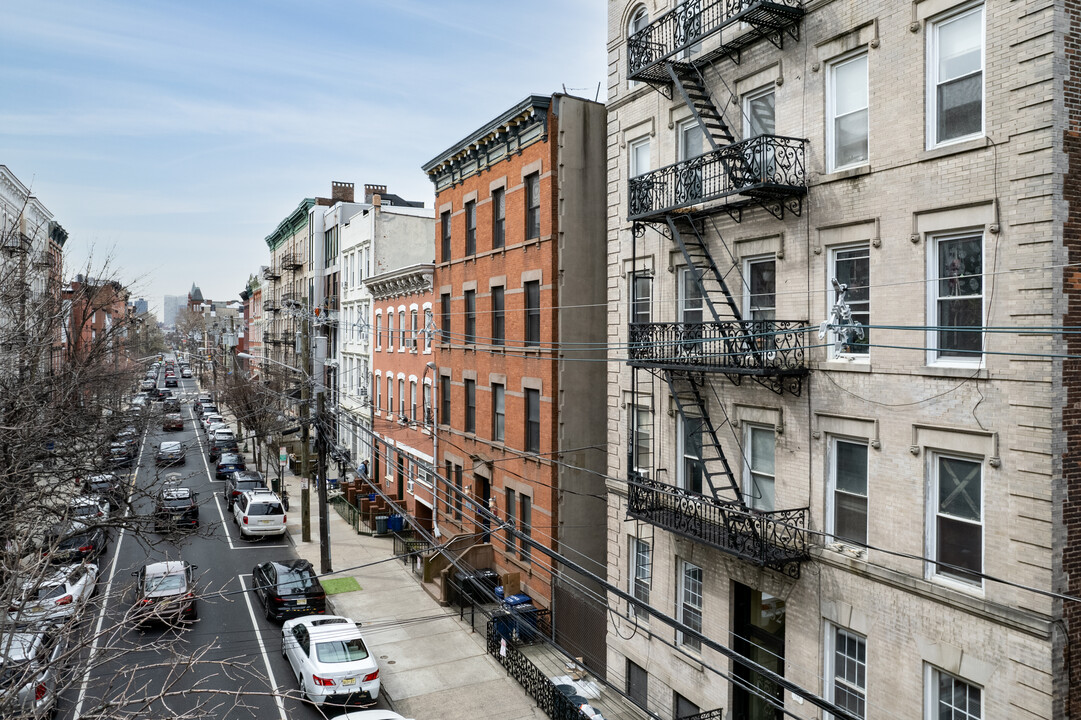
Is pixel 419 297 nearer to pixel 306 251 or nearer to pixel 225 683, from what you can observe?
pixel 225 683

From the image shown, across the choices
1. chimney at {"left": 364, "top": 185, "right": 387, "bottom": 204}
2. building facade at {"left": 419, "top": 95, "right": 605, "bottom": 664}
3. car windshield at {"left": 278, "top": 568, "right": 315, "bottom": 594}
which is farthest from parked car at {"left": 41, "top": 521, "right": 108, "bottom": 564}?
chimney at {"left": 364, "top": 185, "right": 387, "bottom": 204}

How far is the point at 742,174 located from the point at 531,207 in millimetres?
10798

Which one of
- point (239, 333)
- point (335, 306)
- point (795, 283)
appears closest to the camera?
point (795, 283)

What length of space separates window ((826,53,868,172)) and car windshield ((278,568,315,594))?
63.8ft

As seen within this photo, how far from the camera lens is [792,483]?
543 inches

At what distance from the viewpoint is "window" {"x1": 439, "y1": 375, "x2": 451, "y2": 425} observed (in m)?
31.1

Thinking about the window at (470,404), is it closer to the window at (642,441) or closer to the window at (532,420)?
the window at (532,420)

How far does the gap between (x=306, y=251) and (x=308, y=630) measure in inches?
1735

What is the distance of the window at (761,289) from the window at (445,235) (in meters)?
17.7

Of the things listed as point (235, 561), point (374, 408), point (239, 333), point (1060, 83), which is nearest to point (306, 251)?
point (374, 408)

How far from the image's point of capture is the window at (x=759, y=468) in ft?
47.8

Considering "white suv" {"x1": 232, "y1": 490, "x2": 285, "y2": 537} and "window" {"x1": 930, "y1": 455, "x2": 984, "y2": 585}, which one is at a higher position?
"window" {"x1": 930, "y1": 455, "x2": 984, "y2": 585}

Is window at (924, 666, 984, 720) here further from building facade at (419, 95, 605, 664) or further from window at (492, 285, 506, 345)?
window at (492, 285, 506, 345)

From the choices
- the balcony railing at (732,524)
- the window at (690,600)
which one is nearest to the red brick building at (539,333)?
the window at (690,600)
